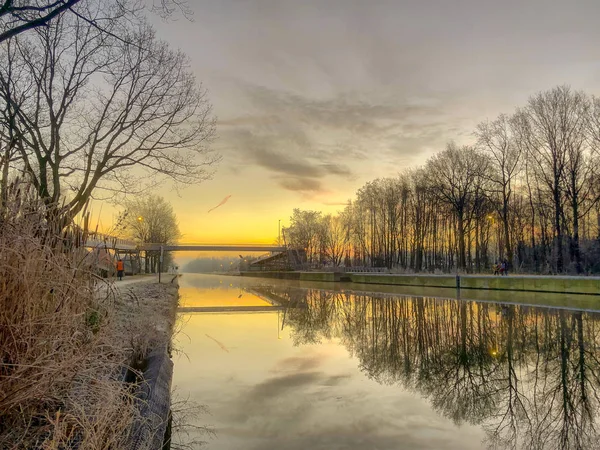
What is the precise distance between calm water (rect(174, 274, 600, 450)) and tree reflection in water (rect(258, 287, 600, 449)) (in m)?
0.03

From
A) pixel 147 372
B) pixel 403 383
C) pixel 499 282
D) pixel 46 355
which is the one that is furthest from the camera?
pixel 499 282

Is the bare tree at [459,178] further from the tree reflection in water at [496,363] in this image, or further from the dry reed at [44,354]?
the dry reed at [44,354]

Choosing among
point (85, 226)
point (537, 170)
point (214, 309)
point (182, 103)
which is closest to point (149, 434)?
point (85, 226)

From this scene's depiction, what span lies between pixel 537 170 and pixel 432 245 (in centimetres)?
2052

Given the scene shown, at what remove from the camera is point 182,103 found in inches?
617

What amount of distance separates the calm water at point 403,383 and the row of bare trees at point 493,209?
22783 mm

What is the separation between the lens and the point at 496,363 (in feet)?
29.0

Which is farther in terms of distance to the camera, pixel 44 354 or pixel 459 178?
pixel 459 178

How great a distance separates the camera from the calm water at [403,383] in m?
5.69

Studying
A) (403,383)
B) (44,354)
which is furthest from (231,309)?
(44,354)

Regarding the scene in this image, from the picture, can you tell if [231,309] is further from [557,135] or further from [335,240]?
[335,240]

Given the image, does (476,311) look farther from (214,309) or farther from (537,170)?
(537,170)

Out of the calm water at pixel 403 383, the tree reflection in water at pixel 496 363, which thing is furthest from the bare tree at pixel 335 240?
the calm water at pixel 403 383

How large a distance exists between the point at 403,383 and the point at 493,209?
39712mm
